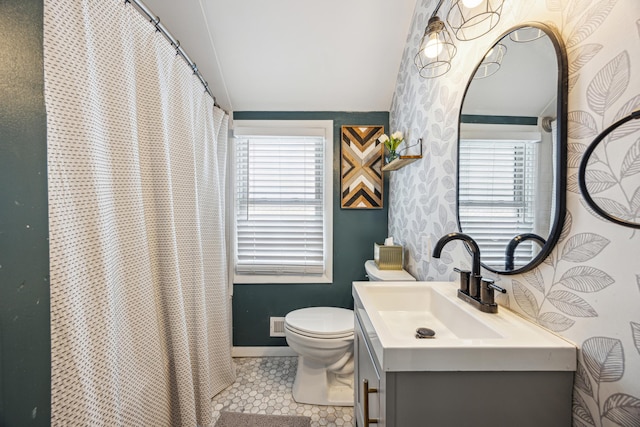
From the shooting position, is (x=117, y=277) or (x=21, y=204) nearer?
(x=21, y=204)

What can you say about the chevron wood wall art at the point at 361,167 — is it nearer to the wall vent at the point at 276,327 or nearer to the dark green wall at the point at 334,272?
A: the dark green wall at the point at 334,272

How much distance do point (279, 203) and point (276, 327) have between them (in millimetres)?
1001

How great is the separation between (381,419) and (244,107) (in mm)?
2062

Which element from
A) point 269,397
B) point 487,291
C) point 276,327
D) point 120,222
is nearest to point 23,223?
point 120,222

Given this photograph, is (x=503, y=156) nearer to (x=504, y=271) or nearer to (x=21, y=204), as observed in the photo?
(x=504, y=271)

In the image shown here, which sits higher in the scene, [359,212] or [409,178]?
[409,178]

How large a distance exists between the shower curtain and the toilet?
52cm

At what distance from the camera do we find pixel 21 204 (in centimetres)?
64

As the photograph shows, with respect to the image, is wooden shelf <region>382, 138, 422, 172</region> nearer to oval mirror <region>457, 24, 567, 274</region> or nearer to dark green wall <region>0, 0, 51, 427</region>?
oval mirror <region>457, 24, 567, 274</region>

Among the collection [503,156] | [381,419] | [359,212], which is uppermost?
[503,156]

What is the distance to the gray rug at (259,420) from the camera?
1.39 meters

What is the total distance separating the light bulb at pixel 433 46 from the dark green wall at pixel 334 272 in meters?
1.04

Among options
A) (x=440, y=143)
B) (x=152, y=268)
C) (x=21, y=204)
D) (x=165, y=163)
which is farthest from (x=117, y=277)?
(x=440, y=143)

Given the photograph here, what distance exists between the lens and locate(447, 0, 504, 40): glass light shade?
853 mm
